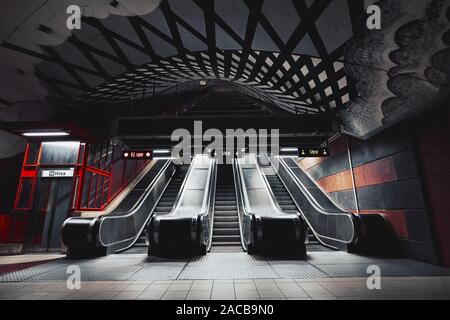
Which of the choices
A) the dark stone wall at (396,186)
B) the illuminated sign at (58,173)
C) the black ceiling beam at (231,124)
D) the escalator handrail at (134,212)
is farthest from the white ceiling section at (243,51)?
the escalator handrail at (134,212)

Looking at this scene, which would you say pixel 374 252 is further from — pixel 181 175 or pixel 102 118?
pixel 102 118

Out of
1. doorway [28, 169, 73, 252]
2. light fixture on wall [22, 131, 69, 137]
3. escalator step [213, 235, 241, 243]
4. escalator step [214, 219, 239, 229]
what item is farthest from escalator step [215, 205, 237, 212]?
light fixture on wall [22, 131, 69, 137]

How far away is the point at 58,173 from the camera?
8.16 meters

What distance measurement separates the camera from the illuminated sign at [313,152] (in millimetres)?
7647

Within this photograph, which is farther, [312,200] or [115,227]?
[312,200]

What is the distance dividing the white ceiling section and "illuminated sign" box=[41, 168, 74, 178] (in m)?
2.81

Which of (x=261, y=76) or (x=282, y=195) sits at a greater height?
(x=261, y=76)

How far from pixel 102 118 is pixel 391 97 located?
1113cm

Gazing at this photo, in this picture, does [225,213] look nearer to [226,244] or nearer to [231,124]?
[226,244]

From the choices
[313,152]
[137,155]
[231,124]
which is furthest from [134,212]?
[313,152]

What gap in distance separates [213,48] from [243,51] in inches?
40.2

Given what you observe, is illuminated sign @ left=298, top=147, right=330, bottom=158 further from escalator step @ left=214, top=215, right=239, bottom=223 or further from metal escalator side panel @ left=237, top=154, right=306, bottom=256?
escalator step @ left=214, top=215, right=239, bottom=223

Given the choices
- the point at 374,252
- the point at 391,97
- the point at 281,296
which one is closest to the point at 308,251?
the point at 374,252

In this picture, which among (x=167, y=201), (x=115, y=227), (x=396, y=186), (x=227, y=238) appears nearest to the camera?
(x=396, y=186)
